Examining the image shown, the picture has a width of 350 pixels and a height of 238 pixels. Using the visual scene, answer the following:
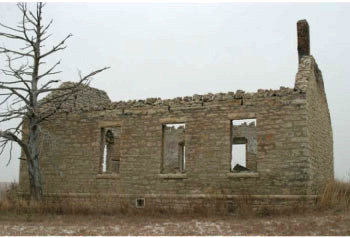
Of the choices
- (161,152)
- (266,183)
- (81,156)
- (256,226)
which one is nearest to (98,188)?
(81,156)

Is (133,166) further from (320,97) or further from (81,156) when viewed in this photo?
(320,97)

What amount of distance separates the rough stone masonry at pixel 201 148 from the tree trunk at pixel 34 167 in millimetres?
812

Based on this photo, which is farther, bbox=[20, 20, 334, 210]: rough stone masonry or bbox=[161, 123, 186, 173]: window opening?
bbox=[161, 123, 186, 173]: window opening

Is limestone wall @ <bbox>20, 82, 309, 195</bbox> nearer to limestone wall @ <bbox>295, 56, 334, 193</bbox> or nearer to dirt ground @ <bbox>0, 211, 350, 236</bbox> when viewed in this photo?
limestone wall @ <bbox>295, 56, 334, 193</bbox>

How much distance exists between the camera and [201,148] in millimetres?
14281

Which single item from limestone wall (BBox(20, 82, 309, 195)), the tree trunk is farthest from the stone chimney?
the tree trunk

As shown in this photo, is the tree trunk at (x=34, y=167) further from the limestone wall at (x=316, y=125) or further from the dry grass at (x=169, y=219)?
the limestone wall at (x=316, y=125)

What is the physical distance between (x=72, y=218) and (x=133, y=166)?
281 centimetres

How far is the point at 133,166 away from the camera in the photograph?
599 inches

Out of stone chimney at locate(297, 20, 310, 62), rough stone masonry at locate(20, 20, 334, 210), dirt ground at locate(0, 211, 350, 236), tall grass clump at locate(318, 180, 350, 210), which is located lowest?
dirt ground at locate(0, 211, 350, 236)

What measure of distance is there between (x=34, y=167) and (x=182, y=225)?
7.05 meters

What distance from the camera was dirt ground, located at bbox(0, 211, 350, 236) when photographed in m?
9.77

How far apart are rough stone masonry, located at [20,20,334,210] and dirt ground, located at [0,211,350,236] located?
122cm

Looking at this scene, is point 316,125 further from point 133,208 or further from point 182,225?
point 133,208
